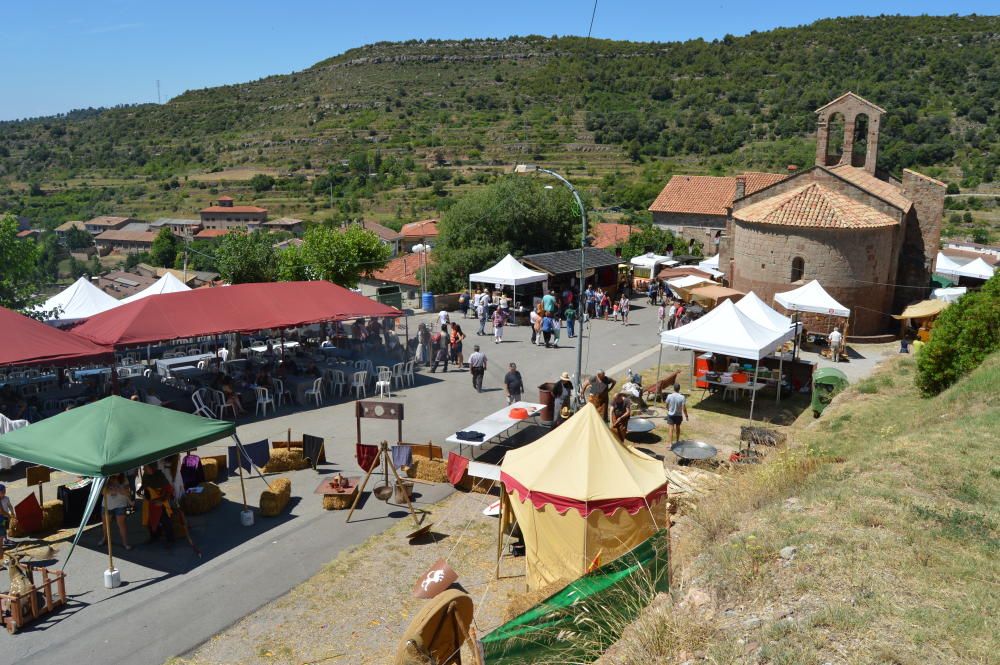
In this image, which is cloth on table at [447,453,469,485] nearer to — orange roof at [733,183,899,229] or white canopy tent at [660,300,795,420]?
white canopy tent at [660,300,795,420]

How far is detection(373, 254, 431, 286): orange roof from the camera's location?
45344 millimetres

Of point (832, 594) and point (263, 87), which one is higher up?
point (263, 87)

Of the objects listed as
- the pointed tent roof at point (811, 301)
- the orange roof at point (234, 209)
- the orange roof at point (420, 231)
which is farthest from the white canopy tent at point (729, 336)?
the orange roof at point (234, 209)

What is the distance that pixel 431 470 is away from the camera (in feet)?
41.9

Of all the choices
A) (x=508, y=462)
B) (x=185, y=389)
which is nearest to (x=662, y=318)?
(x=185, y=389)

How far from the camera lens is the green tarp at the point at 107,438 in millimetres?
9609

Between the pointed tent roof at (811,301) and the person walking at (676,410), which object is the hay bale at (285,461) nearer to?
the person walking at (676,410)

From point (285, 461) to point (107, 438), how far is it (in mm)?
3684

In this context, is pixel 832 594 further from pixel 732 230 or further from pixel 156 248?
pixel 156 248

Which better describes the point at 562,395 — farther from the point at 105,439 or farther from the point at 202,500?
the point at 105,439

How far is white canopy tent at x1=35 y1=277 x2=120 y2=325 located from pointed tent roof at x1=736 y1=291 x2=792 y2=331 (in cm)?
1704

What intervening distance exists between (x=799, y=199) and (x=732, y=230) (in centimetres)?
395

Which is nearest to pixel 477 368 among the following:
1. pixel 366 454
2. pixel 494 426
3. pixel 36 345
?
pixel 494 426

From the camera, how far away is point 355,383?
17.9 metres
